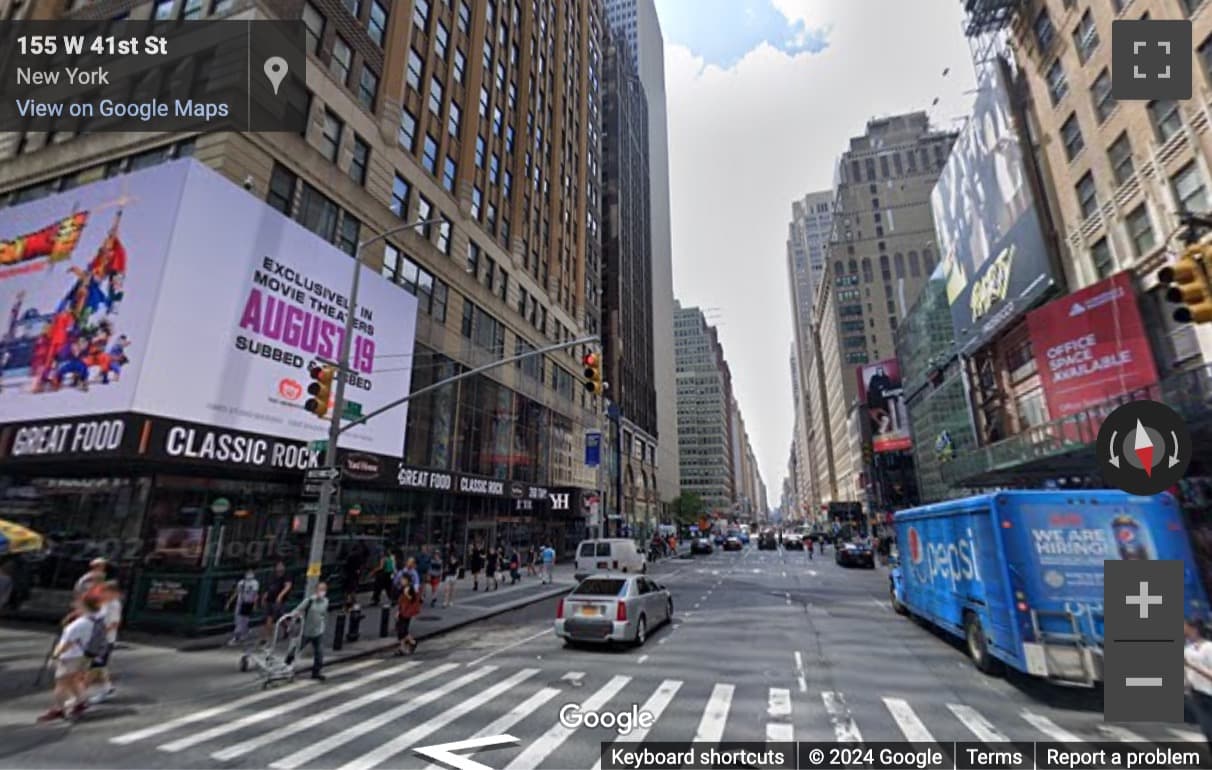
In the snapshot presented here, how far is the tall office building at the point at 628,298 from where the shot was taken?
73188mm

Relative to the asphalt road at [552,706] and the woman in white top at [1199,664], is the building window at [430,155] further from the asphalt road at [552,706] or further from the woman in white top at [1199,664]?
the woman in white top at [1199,664]

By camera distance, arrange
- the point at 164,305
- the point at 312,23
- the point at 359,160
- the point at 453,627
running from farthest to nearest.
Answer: the point at 359,160 < the point at 312,23 < the point at 453,627 < the point at 164,305

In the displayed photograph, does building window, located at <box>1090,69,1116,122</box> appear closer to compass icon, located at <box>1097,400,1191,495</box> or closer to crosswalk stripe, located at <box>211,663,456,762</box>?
compass icon, located at <box>1097,400,1191,495</box>

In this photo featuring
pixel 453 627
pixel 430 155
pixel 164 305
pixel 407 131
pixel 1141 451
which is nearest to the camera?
pixel 1141 451

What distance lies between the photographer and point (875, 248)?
10838 cm

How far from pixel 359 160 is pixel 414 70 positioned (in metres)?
7.84

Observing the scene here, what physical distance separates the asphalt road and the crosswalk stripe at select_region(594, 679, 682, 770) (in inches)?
1.4

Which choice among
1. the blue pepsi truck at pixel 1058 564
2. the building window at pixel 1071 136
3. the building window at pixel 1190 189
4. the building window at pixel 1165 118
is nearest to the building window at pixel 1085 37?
the building window at pixel 1071 136

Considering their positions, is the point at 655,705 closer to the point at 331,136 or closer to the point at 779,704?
the point at 779,704

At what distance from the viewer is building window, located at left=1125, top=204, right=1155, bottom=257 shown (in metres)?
23.0

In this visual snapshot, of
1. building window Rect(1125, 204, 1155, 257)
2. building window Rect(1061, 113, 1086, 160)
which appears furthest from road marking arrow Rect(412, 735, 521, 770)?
building window Rect(1061, 113, 1086, 160)

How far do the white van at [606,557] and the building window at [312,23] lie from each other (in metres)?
24.2

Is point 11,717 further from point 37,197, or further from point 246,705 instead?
point 37,197

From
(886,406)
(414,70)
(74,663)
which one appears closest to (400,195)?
(414,70)
